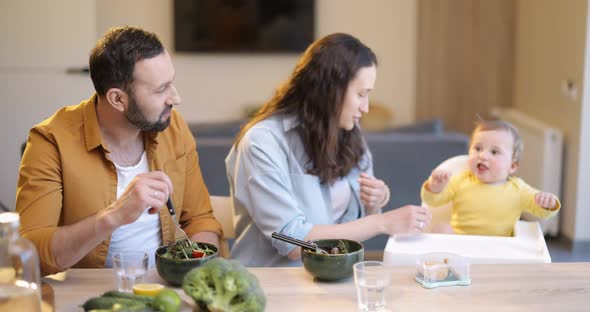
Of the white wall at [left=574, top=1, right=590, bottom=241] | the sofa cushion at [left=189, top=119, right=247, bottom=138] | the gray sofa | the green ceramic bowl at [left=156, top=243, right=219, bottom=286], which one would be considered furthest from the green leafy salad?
the white wall at [left=574, top=1, right=590, bottom=241]

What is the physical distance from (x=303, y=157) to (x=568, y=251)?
2651mm

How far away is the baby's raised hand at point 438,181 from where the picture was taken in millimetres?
2295

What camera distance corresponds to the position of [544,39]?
4934mm

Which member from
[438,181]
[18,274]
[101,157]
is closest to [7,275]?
[18,274]

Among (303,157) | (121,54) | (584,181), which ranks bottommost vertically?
(584,181)

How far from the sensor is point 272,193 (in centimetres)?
210

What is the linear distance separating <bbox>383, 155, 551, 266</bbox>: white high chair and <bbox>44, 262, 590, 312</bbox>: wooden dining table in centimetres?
7

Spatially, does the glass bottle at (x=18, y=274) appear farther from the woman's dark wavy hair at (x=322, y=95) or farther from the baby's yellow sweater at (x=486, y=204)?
the baby's yellow sweater at (x=486, y=204)

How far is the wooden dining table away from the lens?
5.17 ft

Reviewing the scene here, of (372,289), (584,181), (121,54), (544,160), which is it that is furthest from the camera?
(544,160)

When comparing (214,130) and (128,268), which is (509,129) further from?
(214,130)

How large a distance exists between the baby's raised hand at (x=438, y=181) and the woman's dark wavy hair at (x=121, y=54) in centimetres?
89

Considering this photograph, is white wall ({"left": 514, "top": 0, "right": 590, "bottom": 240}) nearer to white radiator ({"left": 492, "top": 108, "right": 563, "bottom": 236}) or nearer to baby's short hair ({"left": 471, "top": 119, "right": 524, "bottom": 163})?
white radiator ({"left": 492, "top": 108, "right": 563, "bottom": 236})

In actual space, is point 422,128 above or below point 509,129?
below
